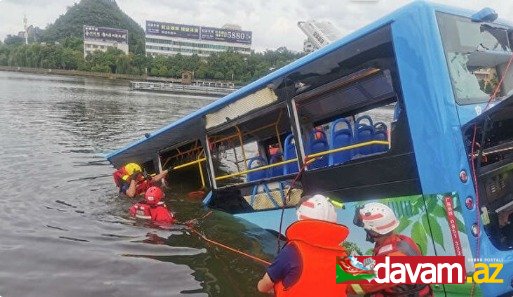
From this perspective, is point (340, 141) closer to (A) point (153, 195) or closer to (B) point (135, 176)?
(A) point (153, 195)

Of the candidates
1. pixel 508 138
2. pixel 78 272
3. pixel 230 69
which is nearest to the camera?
pixel 508 138

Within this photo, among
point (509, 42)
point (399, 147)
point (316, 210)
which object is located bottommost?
point (316, 210)

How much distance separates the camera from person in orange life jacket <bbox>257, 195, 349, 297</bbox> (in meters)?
3.29

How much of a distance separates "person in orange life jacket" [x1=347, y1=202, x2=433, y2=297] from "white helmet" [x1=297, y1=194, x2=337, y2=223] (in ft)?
1.55

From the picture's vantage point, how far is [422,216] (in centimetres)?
449

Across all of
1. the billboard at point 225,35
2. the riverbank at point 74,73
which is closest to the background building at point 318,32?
the riverbank at point 74,73

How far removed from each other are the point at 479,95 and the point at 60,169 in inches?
420

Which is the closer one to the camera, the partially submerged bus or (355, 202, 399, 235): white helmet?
(355, 202, 399, 235): white helmet

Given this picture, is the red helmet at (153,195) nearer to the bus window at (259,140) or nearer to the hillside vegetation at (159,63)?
the bus window at (259,140)

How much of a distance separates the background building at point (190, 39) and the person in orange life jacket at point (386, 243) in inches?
4655

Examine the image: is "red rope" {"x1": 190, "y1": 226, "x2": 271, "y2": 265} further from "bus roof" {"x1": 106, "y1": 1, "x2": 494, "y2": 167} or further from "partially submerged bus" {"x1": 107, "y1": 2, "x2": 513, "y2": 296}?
"bus roof" {"x1": 106, "y1": 1, "x2": 494, "y2": 167}

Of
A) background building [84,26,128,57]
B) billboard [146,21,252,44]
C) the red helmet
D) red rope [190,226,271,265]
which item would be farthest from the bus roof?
background building [84,26,128,57]

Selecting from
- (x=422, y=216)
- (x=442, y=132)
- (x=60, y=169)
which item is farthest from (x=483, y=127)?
(x=60, y=169)

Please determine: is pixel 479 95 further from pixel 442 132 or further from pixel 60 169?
pixel 60 169
